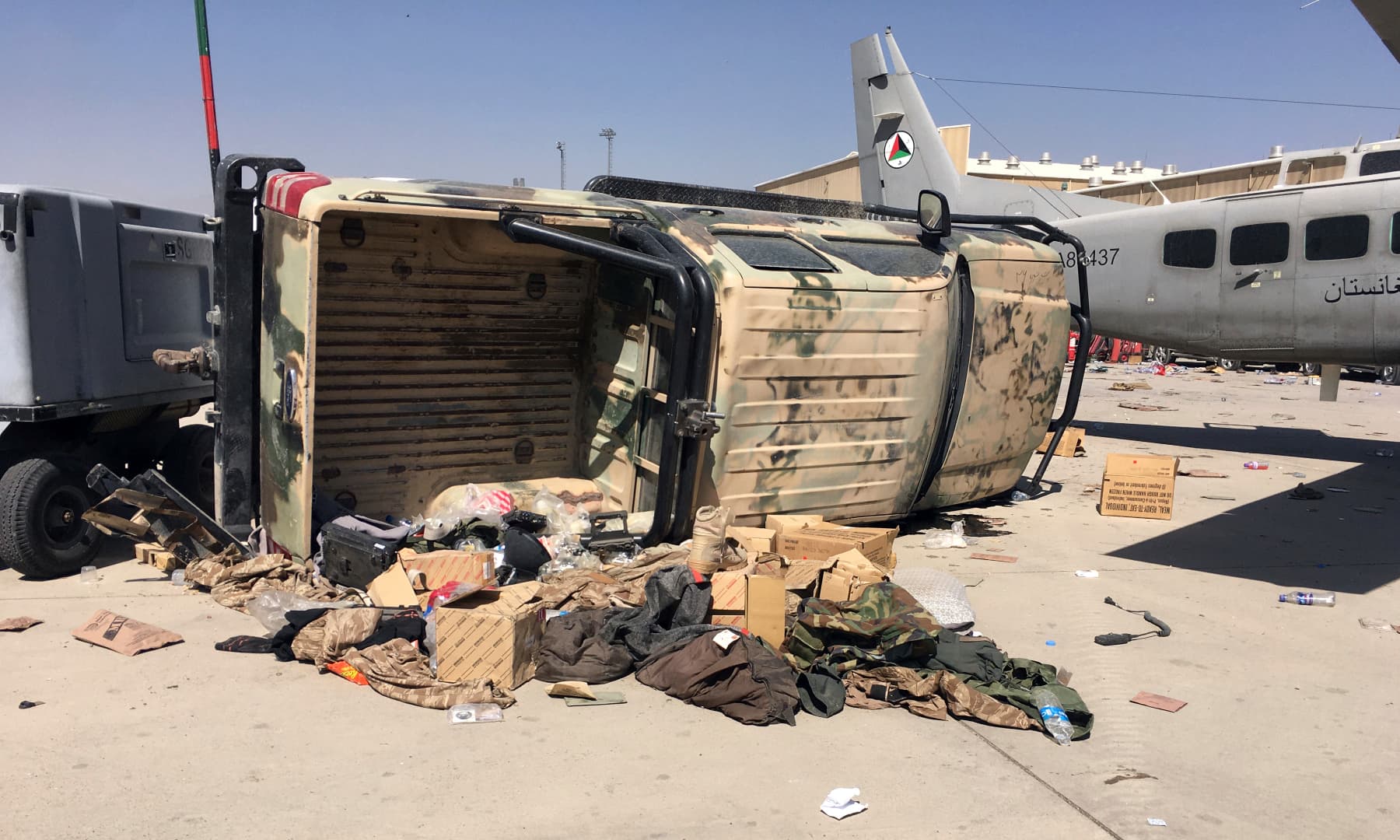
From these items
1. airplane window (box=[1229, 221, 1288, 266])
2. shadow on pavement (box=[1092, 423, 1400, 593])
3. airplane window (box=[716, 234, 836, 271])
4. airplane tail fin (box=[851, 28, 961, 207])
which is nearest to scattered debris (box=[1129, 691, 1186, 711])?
shadow on pavement (box=[1092, 423, 1400, 593])

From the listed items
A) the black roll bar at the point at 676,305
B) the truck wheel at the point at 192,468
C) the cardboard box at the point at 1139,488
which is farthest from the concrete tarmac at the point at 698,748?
the cardboard box at the point at 1139,488

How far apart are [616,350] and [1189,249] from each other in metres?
7.59

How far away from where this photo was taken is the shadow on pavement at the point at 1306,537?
641 cm

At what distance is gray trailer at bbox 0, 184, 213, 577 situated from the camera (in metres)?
5.23

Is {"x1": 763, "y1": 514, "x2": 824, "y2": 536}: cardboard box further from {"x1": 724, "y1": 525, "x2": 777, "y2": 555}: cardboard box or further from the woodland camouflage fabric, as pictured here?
the woodland camouflage fabric

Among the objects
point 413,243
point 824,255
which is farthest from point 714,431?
point 413,243

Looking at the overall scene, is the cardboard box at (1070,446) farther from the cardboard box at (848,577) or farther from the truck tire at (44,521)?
the truck tire at (44,521)

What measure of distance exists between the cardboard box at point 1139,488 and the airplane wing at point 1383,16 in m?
3.31

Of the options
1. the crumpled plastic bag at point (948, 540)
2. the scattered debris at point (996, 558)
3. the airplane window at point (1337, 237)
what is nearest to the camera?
the scattered debris at point (996, 558)

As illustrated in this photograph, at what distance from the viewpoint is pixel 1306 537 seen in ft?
24.1

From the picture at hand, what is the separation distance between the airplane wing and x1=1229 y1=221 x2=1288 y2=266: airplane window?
5.22 m

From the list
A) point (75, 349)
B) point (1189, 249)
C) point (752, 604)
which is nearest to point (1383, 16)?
point (752, 604)

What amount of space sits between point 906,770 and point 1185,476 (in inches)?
284

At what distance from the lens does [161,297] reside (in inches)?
245
